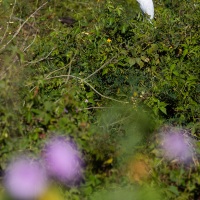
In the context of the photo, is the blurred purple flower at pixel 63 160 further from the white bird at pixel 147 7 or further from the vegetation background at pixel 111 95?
the white bird at pixel 147 7

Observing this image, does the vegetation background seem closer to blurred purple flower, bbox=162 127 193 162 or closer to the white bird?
blurred purple flower, bbox=162 127 193 162

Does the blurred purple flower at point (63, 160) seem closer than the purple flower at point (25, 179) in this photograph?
No

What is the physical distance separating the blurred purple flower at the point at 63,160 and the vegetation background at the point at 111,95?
46 millimetres

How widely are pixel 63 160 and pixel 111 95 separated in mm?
1223

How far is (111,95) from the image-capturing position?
3861 millimetres

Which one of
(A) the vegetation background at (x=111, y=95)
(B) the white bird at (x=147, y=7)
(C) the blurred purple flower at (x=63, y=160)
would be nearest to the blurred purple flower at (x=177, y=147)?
(A) the vegetation background at (x=111, y=95)

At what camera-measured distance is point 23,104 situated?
295 cm

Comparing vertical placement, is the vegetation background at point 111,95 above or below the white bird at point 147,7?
above

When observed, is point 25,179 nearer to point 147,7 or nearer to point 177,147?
point 177,147

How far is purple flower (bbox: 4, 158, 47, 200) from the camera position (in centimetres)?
252

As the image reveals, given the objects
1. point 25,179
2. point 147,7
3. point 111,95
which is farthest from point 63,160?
point 147,7

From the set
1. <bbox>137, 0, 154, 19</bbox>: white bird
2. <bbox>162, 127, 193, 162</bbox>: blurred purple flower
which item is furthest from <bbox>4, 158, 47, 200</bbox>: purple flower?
<bbox>137, 0, 154, 19</bbox>: white bird

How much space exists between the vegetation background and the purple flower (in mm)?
64

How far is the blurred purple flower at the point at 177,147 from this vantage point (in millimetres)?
2979
